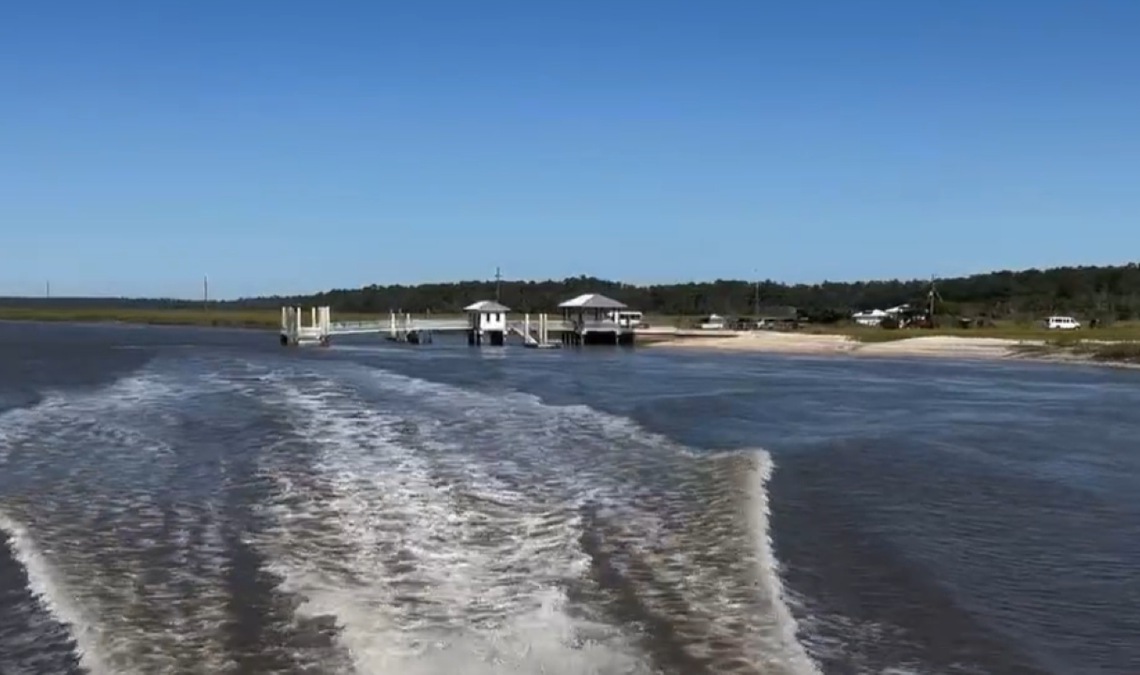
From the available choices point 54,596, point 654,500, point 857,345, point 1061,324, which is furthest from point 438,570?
point 1061,324

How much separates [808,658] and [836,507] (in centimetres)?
722

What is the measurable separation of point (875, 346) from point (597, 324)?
2011cm

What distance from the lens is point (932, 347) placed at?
243ft

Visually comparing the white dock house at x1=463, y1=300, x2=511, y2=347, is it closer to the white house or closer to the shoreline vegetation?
the shoreline vegetation

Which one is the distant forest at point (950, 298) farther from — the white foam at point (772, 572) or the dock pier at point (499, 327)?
the white foam at point (772, 572)

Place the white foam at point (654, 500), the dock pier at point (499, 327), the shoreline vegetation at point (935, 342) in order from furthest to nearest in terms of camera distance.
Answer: the dock pier at point (499, 327), the shoreline vegetation at point (935, 342), the white foam at point (654, 500)

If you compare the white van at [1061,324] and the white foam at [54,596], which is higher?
the white van at [1061,324]

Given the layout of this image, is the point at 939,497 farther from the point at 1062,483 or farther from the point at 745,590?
the point at 745,590

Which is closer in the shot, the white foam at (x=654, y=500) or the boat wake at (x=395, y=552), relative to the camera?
the boat wake at (x=395, y=552)

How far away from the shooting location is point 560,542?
39.8 feet

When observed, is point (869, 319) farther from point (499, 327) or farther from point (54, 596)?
point (54, 596)

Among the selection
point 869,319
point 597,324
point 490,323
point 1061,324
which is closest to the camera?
point 597,324

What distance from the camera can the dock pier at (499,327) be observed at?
80.4 m

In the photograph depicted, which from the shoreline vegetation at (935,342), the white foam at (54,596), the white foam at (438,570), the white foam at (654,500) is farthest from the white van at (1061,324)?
the white foam at (54,596)
